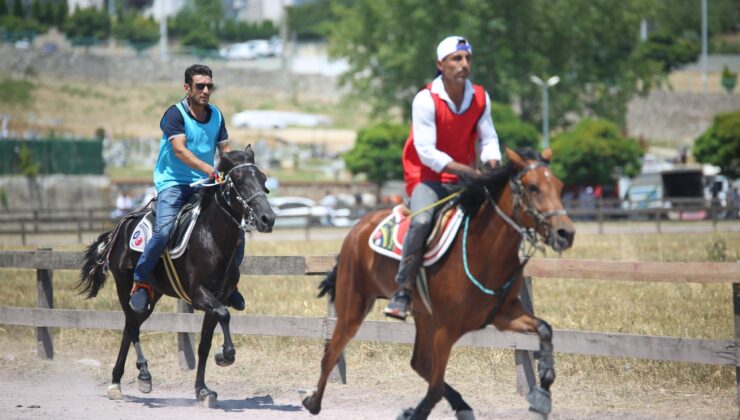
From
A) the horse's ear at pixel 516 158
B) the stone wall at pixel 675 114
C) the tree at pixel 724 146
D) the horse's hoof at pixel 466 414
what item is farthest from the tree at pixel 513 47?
the horse's ear at pixel 516 158

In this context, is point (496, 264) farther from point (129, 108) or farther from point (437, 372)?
point (129, 108)

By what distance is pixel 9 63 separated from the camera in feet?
348

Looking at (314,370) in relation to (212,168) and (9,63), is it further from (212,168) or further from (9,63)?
(9,63)

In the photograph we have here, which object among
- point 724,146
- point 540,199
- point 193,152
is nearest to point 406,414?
point 540,199

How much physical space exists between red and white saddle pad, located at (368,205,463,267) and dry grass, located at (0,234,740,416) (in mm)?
2562

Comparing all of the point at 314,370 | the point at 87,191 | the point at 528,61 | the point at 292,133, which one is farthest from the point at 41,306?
the point at 292,133

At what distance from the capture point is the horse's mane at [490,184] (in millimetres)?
8078

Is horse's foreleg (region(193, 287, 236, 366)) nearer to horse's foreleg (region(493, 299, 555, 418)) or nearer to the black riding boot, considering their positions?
the black riding boot

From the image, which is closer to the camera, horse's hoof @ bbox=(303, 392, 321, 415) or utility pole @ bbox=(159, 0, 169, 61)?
horse's hoof @ bbox=(303, 392, 321, 415)

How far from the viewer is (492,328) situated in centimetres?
1063

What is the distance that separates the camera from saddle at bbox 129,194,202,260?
10.9 m

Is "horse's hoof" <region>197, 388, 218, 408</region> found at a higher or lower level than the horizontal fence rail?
lower

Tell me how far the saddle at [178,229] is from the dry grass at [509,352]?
75.3 inches

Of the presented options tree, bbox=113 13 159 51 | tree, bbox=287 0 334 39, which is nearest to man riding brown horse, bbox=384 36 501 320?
tree, bbox=113 13 159 51
